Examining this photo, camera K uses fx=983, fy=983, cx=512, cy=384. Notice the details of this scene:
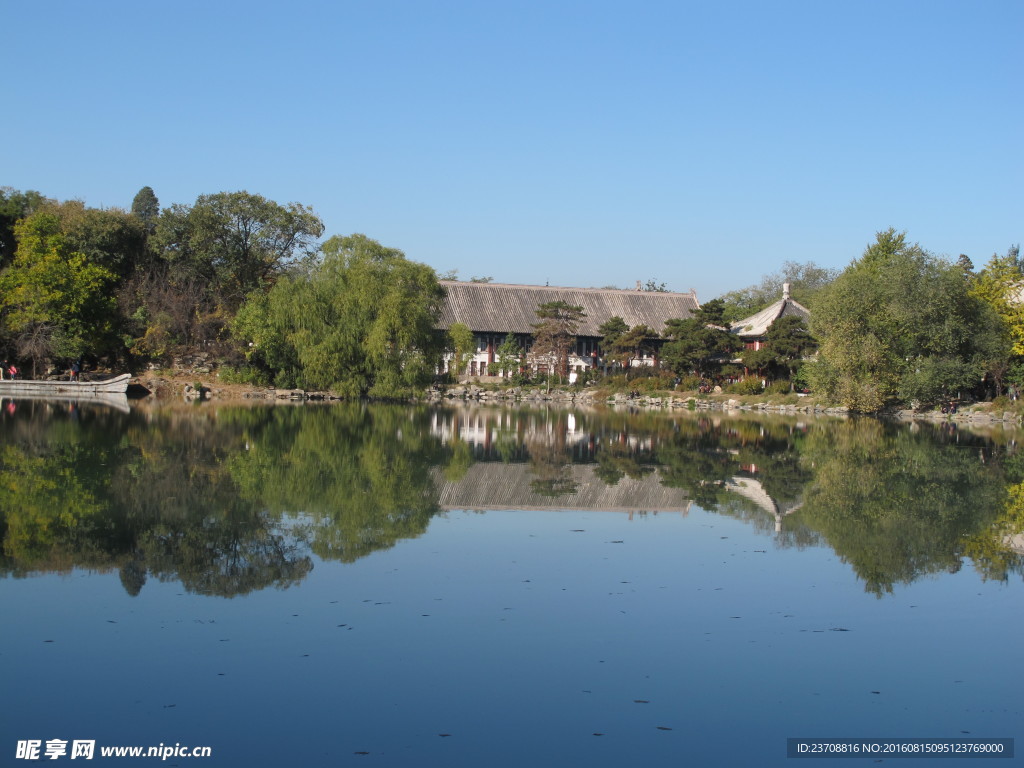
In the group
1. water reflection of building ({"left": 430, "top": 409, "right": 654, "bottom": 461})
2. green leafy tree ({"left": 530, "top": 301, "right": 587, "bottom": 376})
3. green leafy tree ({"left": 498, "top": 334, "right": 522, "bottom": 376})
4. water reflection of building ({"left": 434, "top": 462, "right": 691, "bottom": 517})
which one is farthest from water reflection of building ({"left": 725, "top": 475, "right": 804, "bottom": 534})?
green leafy tree ({"left": 498, "top": 334, "right": 522, "bottom": 376})

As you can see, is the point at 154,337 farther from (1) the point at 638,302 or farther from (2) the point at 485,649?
Result: (2) the point at 485,649

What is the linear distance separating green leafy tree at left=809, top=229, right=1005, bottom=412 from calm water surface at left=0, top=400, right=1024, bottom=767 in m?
22.4

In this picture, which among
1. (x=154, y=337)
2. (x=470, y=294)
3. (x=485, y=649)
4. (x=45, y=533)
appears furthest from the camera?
(x=470, y=294)

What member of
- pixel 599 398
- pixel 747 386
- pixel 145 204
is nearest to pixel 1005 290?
pixel 747 386

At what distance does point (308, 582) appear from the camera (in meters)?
7.26

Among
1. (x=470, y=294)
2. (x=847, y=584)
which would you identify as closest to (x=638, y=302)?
(x=470, y=294)

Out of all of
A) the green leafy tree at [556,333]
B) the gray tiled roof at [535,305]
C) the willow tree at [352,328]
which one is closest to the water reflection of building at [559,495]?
the willow tree at [352,328]

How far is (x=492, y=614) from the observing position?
6617mm

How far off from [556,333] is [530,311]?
283 inches

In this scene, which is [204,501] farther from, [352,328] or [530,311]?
[530,311]

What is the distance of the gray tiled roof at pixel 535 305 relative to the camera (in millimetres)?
54594

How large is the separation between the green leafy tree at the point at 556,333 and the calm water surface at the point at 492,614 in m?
35.3

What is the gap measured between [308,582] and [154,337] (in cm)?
4012

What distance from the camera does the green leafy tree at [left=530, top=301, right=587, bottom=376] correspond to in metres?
49.4
